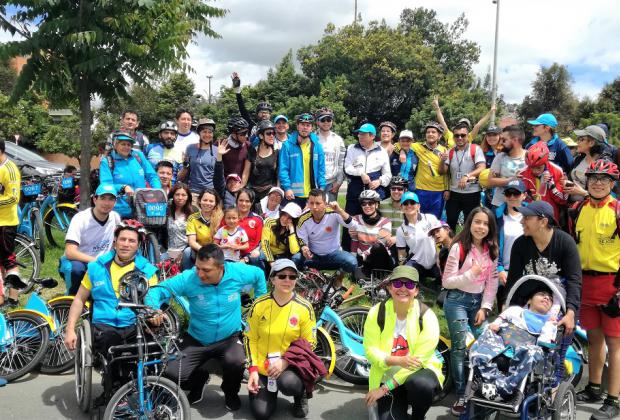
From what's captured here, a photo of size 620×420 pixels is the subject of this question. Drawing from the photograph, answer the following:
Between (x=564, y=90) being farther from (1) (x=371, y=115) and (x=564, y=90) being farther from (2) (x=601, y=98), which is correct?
(1) (x=371, y=115)

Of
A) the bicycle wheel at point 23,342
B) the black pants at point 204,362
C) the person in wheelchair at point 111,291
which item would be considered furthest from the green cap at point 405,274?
the bicycle wheel at point 23,342

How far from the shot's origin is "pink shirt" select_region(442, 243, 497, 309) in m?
4.59

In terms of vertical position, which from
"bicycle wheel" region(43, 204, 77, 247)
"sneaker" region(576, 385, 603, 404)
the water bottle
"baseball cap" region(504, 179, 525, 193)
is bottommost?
"sneaker" region(576, 385, 603, 404)

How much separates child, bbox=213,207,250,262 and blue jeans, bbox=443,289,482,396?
8.20ft

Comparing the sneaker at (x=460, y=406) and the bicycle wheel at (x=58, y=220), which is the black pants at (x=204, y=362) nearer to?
the sneaker at (x=460, y=406)

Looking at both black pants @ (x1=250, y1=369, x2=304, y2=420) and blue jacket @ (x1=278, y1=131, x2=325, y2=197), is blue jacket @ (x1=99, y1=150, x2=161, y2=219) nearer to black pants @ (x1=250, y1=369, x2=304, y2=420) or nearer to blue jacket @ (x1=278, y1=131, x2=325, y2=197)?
blue jacket @ (x1=278, y1=131, x2=325, y2=197)

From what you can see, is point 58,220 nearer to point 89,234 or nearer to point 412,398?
point 89,234

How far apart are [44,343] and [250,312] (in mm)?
1998

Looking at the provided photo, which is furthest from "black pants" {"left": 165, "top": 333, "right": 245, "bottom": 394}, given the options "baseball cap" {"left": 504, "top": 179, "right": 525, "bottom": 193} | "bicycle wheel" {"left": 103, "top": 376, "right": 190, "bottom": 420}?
"baseball cap" {"left": 504, "top": 179, "right": 525, "bottom": 193}

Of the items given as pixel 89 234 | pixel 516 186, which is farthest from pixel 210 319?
pixel 516 186

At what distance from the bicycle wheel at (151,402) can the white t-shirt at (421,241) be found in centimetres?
323

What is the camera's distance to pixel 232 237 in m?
6.06

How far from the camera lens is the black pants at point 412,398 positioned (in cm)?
387

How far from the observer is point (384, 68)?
3412 centimetres
